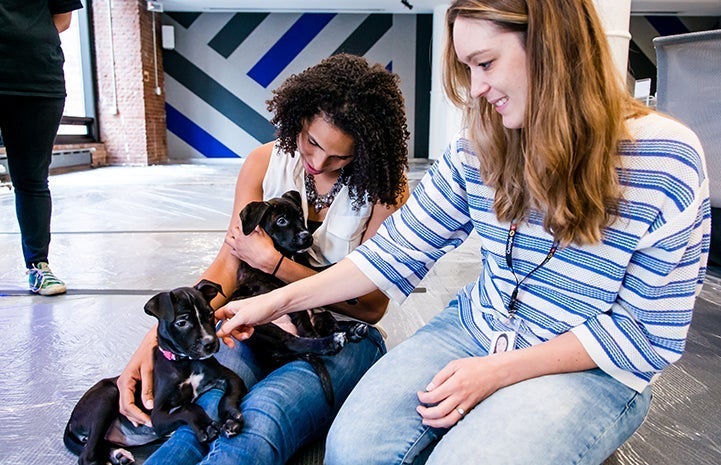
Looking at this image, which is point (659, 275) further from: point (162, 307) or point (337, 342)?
point (162, 307)

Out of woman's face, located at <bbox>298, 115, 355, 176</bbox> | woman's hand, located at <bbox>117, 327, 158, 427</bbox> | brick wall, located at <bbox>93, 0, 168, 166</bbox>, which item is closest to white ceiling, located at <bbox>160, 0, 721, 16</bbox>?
brick wall, located at <bbox>93, 0, 168, 166</bbox>

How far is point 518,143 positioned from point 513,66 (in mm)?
156

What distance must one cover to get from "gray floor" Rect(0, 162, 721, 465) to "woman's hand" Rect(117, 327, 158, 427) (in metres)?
0.22

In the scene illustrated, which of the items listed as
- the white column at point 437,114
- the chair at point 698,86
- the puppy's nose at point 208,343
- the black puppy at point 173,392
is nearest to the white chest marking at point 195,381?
the black puppy at point 173,392

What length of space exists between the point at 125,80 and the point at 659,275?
966cm

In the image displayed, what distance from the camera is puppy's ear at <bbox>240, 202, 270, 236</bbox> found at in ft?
4.99

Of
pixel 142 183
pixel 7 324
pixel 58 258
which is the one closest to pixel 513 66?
pixel 7 324

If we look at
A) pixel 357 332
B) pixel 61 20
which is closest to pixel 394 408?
pixel 357 332

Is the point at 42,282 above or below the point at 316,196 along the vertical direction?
below

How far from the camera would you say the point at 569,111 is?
969mm

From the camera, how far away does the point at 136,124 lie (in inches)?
368

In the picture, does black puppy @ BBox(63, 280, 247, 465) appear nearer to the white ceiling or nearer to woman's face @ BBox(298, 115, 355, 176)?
woman's face @ BBox(298, 115, 355, 176)

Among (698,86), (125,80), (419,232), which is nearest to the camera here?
(419,232)

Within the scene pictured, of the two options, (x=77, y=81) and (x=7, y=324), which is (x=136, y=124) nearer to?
(x=77, y=81)
